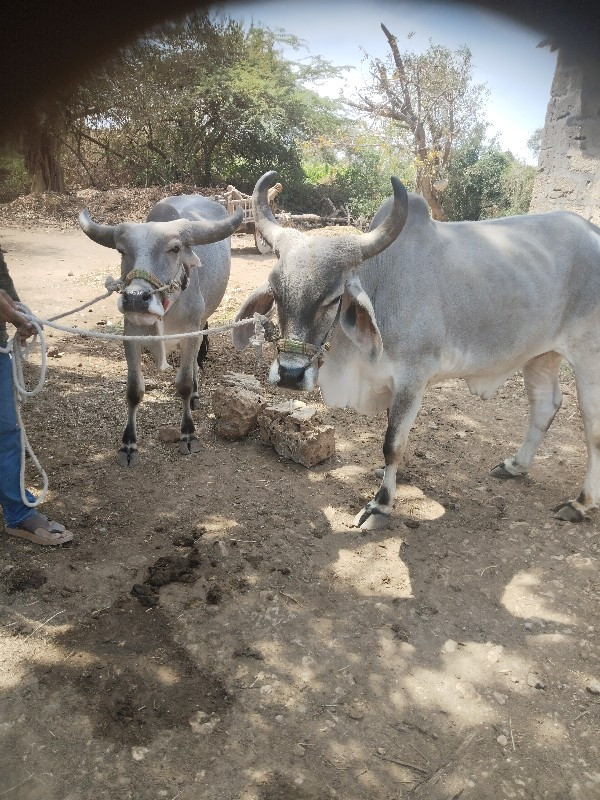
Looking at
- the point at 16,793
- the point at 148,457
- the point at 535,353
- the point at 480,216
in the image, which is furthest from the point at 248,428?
the point at 480,216

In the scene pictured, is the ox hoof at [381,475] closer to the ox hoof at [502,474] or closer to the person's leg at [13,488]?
the ox hoof at [502,474]

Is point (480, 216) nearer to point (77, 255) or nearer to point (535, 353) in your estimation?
point (77, 255)

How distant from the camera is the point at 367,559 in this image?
11.2 feet

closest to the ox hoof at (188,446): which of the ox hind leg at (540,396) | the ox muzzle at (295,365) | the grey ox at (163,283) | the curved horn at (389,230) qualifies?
the grey ox at (163,283)

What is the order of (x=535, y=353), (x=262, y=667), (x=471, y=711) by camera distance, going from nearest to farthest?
(x=471, y=711)
(x=262, y=667)
(x=535, y=353)

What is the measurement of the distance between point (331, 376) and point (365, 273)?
24.0 inches

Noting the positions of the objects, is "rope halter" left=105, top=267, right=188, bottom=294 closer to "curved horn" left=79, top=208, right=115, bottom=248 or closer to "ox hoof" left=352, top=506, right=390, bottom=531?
"curved horn" left=79, top=208, right=115, bottom=248

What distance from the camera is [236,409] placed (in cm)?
455

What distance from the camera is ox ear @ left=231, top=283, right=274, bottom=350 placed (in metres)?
3.35

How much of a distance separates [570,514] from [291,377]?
209cm

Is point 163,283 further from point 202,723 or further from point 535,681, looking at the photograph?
point 535,681

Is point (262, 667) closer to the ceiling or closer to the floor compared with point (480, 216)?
closer to the floor

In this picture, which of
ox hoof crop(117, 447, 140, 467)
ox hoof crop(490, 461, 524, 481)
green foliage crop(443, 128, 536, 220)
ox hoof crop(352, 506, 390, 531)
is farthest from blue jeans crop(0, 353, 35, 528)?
green foliage crop(443, 128, 536, 220)

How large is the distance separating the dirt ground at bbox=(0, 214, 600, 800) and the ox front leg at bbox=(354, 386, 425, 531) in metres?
0.12
